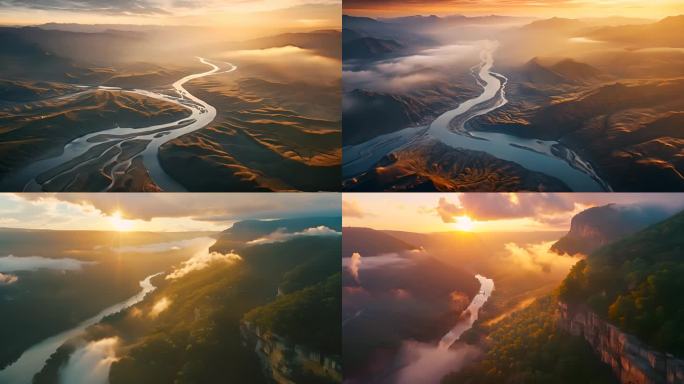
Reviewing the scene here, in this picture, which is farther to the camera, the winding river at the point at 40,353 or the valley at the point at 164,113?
the valley at the point at 164,113

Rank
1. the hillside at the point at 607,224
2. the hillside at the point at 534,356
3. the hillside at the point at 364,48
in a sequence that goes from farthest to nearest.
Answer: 1. the hillside at the point at 364,48
2. the hillside at the point at 607,224
3. the hillside at the point at 534,356

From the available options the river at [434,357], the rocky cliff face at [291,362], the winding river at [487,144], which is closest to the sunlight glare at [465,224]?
the winding river at [487,144]

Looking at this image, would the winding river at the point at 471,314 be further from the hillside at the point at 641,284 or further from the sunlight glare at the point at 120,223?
the sunlight glare at the point at 120,223

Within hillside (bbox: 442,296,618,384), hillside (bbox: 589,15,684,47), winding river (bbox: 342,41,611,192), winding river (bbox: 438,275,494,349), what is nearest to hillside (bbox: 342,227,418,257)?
winding river (bbox: 342,41,611,192)

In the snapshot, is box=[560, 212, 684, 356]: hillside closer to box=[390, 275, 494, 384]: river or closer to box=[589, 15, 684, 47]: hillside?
box=[390, 275, 494, 384]: river

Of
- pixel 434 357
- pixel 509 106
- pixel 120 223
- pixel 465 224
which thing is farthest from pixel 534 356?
pixel 120 223

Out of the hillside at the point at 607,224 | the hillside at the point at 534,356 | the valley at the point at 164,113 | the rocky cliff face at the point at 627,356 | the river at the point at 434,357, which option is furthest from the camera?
the valley at the point at 164,113

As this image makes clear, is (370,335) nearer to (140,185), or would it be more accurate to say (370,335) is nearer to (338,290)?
(338,290)
